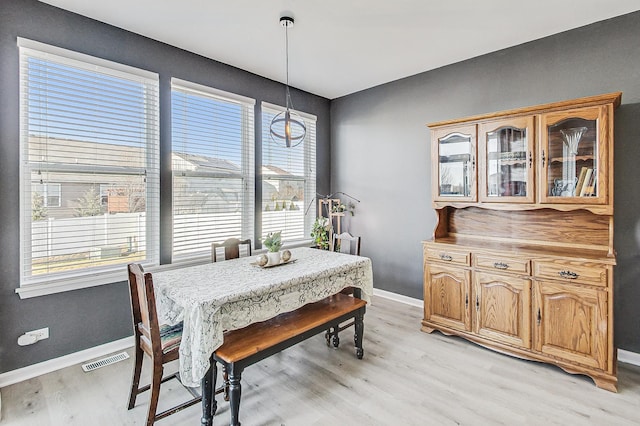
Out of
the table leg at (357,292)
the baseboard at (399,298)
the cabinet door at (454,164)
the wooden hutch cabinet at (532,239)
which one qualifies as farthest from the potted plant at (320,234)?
the cabinet door at (454,164)

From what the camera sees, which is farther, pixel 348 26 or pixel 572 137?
pixel 348 26

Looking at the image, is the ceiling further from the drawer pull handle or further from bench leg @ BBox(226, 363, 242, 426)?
bench leg @ BBox(226, 363, 242, 426)

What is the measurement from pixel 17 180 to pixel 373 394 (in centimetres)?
305

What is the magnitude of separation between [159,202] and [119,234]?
0.45m

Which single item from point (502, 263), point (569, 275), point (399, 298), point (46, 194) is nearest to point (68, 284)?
point (46, 194)

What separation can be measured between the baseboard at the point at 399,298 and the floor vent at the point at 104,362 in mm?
2994

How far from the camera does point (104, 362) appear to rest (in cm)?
267

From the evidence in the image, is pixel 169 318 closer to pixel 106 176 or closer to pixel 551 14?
Result: pixel 106 176

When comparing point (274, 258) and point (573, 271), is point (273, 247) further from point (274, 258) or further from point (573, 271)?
point (573, 271)

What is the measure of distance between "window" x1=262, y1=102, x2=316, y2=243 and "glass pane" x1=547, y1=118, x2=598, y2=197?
2.87m

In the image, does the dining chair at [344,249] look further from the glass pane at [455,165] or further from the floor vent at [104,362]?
the floor vent at [104,362]

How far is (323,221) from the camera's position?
4402mm

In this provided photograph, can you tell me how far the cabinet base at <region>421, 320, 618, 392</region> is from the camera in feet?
7.55

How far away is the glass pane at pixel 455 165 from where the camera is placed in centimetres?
315
